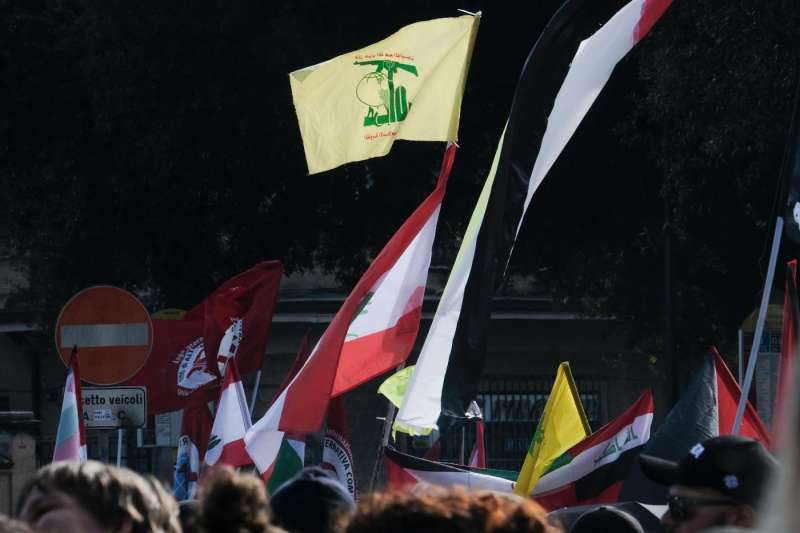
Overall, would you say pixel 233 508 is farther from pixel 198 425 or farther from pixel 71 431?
pixel 198 425

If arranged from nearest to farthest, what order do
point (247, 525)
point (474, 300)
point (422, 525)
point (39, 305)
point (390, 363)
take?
point (422, 525) → point (247, 525) → point (474, 300) → point (390, 363) → point (39, 305)

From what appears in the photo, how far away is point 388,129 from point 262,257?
329 inches

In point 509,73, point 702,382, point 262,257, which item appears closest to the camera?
point 702,382

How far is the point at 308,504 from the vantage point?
161 inches

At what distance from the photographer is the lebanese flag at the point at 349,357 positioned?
8.36m

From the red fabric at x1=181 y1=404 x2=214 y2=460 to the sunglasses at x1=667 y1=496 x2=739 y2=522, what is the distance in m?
9.53

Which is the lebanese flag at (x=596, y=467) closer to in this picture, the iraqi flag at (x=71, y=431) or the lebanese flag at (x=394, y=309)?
the lebanese flag at (x=394, y=309)

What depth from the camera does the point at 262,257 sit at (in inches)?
700

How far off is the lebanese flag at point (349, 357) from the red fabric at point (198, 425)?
14.9ft

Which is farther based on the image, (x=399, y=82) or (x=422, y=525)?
(x=399, y=82)

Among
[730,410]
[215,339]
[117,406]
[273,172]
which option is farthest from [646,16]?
[273,172]

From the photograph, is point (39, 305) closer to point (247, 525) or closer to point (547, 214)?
point (547, 214)

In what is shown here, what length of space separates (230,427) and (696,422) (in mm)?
4155

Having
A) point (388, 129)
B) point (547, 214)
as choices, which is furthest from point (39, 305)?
point (388, 129)
